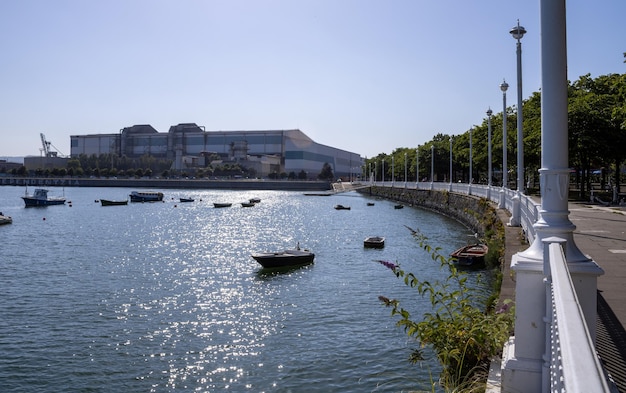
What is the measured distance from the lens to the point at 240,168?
7303 inches

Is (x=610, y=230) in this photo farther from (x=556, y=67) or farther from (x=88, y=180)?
(x=88, y=180)

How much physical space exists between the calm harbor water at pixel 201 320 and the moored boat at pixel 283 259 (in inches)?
30.4

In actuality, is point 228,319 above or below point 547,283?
below

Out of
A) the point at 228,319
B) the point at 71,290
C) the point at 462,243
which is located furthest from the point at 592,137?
the point at 71,290

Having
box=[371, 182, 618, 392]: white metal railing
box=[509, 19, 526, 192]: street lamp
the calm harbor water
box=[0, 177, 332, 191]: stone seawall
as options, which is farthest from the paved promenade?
box=[0, 177, 332, 191]: stone seawall

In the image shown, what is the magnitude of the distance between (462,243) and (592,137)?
638 inches

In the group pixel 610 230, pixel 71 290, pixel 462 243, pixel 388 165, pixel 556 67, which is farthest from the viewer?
pixel 388 165

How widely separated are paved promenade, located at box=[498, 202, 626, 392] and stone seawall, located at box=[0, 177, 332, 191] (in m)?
141

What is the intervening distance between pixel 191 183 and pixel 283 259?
155m

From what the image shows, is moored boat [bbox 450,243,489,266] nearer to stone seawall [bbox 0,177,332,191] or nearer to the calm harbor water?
the calm harbor water

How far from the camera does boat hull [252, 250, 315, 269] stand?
30.0m

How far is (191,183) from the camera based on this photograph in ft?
591

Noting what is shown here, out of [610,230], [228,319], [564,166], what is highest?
[564,166]

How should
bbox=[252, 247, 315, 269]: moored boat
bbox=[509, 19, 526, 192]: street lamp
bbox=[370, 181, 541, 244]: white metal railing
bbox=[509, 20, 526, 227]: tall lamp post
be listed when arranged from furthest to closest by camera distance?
1. bbox=[252, 247, 315, 269]: moored boat
2. bbox=[509, 20, 526, 227]: tall lamp post
3. bbox=[509, 19, 526, 192]: street lamp
4. bbox=[370, 181, 541, 244]: white metal railing
